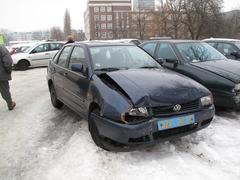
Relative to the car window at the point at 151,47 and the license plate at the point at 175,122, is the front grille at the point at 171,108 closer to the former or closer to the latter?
the license plate at the point at 175,122

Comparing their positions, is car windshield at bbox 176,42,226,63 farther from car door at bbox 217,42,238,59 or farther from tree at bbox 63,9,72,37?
tree at bbox 63,9,72,37

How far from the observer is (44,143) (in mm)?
4215

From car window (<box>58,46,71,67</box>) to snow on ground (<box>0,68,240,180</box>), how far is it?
130 centimetres

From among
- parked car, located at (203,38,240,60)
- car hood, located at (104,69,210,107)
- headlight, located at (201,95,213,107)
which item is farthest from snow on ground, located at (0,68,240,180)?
parked car, located at (203,38,240,60)

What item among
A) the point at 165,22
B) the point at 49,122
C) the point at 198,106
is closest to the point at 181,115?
the point at 198,106

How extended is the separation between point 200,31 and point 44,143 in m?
31.5

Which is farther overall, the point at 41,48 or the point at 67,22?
the point at 67,22

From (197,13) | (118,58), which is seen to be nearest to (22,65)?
(118,58)

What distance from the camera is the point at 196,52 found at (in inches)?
239

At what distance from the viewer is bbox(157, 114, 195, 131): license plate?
3.15 meters

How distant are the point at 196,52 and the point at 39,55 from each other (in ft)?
38.5

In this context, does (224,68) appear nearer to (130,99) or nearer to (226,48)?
(130,99)

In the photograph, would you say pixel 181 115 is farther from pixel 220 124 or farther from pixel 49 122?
pixel 49 122

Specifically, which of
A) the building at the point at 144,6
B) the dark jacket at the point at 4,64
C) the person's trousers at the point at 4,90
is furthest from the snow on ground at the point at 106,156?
the building at the point at 144,6
